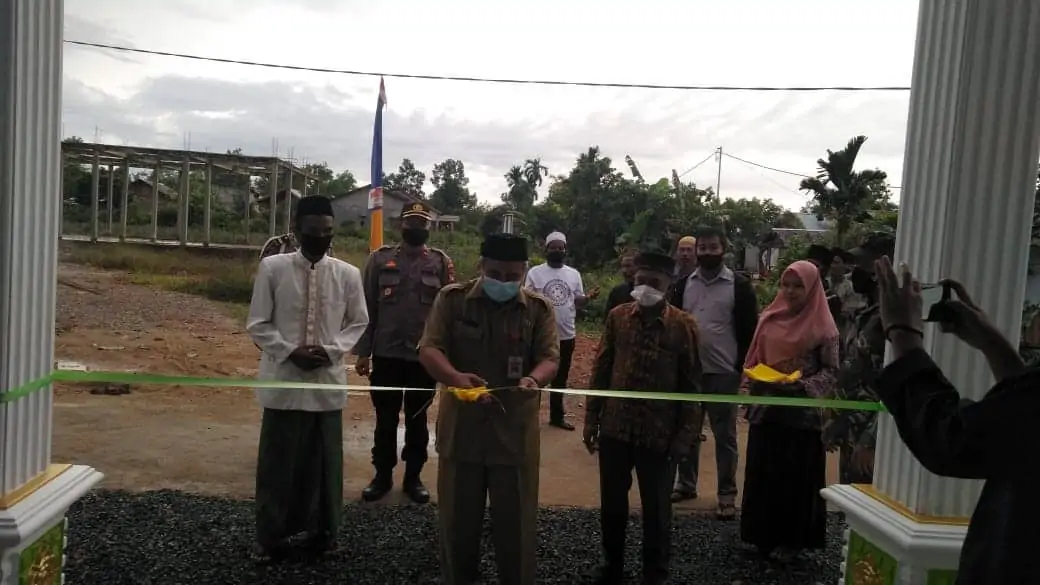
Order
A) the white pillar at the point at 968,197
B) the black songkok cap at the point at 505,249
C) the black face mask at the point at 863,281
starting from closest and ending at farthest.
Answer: the white pillar at the point at 968,197 < the black songkok cap at the point at 505,249 < the black face mask at the point at 863,281

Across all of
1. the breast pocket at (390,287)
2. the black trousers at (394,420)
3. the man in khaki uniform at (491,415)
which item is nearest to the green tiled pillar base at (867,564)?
the man in khaki uniform at (491,415)

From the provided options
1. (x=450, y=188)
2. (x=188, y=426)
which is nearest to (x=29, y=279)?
(x=188, y=426)

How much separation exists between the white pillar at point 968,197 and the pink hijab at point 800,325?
1.79m

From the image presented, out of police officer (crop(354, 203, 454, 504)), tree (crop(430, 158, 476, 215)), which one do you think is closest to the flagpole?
police officer (crop(354, 203, 454, 504))

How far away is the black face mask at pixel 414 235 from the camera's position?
5.28 meters

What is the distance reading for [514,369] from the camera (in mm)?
3621

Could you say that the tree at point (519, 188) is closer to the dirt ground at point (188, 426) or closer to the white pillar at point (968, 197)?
the dirt ground at point (188, 426)

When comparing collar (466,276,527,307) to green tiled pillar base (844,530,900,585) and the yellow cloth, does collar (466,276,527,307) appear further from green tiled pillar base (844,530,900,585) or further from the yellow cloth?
green tiled pillar base (844,530,900,585)

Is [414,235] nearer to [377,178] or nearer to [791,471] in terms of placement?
[377,178]

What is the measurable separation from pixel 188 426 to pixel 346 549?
130 inches

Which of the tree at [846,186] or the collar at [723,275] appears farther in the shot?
the tree at [846,186]

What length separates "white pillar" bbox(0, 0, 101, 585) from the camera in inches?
92.4

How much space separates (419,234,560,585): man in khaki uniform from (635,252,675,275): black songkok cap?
0.68 meters

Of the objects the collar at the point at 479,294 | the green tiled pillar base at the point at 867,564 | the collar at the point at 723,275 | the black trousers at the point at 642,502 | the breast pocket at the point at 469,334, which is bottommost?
the black trousers at the point at 642,502
